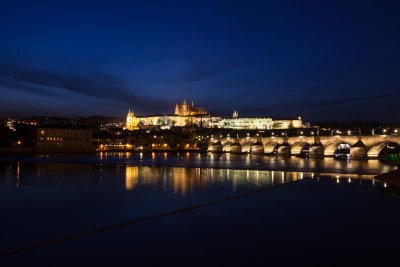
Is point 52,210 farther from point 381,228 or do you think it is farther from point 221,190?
point 381,228

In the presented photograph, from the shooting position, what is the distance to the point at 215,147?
232ft

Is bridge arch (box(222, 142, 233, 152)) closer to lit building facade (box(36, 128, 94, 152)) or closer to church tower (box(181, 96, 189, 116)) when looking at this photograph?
lit building facade (box(36, 128, 94, 152))

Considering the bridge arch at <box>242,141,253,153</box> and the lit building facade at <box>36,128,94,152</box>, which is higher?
the lit building facade at <box>36,128,94,152</box>

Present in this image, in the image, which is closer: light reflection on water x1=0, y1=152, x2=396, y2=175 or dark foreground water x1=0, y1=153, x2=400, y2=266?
dark foreground water x1=0, y1=153, x2=400, y2=266

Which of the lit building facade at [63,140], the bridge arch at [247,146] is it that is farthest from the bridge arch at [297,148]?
the lit building facade at [63,140]

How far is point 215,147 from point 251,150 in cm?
1124

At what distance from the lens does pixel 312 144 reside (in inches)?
2012

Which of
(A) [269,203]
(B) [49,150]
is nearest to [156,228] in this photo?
(A) [269,203]

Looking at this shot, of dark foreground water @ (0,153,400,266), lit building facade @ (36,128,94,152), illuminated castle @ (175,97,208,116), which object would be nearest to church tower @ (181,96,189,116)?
illuminated castle @ (175,97,208,116)

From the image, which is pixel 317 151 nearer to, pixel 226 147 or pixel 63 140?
pixel 226 147

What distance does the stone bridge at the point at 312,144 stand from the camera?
140ft

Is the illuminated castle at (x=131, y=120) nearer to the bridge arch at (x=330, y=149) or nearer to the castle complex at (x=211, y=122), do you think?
the castle complex at (x=211, y=122)

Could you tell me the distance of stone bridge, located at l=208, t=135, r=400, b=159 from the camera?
42750 mm

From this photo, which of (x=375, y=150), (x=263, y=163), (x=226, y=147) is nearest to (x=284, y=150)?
(x=375, y=150)
